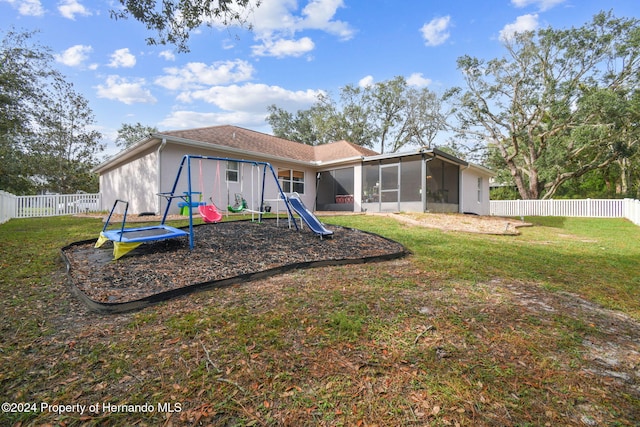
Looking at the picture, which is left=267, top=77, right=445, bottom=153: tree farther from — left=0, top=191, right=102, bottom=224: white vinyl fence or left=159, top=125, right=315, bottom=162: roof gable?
left=0, top=191, right=102, bottom=224: white vinyl fence

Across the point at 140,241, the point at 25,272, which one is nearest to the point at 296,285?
the point at 140,241

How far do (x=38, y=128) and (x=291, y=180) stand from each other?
18.6 m

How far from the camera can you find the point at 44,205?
1373 cm

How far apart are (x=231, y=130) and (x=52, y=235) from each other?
29.6 ft

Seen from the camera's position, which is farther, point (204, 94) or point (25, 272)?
point (204, 94)

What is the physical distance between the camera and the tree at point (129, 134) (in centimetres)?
2878

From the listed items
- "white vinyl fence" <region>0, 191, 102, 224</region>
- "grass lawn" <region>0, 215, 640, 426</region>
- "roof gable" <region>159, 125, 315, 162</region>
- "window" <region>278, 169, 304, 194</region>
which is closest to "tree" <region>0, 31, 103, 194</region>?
"white vinyl fence" <region>0, 191, 102, 224</region>

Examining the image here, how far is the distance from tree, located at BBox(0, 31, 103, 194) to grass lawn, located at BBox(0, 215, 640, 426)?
17.9 meters

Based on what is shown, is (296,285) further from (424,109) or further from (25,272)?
(424,109)

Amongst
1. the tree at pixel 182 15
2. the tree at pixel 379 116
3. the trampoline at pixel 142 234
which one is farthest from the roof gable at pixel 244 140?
the tree at pixel 379 116

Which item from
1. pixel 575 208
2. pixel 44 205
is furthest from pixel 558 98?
pixel 44 205

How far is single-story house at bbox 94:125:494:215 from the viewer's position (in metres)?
10.7

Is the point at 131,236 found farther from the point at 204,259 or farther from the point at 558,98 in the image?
the point at 558,98

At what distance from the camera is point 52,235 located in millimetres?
6613
